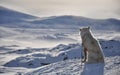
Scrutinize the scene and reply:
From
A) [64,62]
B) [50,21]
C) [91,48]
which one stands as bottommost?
[64,62]

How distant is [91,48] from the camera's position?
27.9 ft

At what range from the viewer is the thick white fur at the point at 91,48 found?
838 cm

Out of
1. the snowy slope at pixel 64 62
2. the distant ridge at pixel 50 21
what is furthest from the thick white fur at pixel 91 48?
the distant ridge at pixel 50 21

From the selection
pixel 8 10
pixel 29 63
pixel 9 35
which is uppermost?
pixel 8 10

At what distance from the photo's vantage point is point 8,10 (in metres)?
61.5

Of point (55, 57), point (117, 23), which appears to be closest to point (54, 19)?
point (117, 23)

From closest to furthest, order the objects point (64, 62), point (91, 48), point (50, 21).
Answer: point (91, 48) < point (64, 62) < point (50, 21)

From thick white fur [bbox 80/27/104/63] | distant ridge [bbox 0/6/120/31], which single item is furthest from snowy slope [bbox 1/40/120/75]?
distant ridge [bbox 0/6/120/31]

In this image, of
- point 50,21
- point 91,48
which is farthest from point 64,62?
point 50,21

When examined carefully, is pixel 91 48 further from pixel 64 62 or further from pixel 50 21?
pixel 50 21

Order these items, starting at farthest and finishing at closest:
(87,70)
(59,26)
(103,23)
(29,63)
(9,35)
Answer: (103,23), (59,26), (9,35), (29,63), (87,70)

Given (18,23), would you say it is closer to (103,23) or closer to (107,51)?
(103,23)

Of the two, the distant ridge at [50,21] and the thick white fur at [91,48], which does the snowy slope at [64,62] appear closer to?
the thick white fur at [91,48]

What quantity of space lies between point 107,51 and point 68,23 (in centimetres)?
4386
